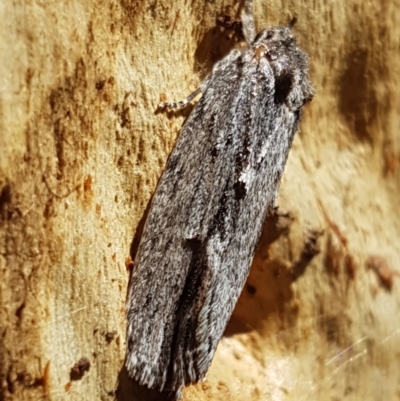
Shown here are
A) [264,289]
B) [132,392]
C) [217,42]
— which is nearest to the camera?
[132,392]

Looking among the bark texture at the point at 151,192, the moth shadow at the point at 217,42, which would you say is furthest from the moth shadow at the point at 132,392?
the moth shadow at the point at 217,42

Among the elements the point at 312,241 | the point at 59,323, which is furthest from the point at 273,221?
the point at 59,323

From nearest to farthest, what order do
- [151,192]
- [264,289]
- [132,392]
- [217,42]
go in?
[132,392] → [151,192] → [217,42] → [264,289]

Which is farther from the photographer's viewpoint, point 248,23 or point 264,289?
point 264,289

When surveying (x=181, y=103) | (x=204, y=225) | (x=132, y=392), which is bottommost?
(x=132, y=392)

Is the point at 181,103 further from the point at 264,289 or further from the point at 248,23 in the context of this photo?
the point at 264,289

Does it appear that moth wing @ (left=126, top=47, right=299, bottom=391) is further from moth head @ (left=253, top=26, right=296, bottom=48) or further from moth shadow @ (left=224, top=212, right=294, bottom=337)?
moth shadow @ (left=224, top=212, right=294, bottom=337)

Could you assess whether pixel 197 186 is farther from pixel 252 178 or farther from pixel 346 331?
pixel 346 331

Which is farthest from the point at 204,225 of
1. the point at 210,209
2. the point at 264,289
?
the point at 264,289
